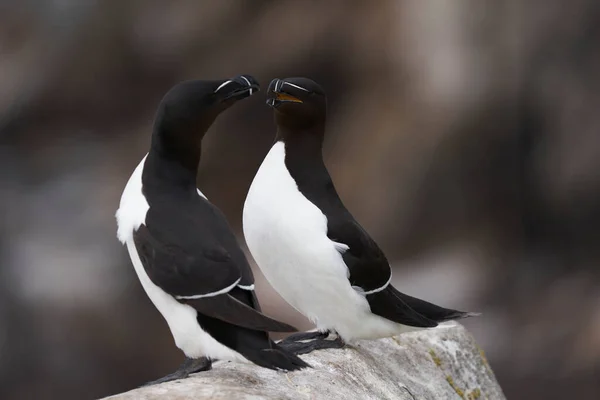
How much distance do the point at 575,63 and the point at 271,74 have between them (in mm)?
3982

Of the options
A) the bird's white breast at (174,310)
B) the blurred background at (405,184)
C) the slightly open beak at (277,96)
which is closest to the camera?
the bird's white breast at (174,310)

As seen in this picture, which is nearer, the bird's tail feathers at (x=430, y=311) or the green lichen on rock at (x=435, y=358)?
the bird's tail feathers at (x=430, y=311)

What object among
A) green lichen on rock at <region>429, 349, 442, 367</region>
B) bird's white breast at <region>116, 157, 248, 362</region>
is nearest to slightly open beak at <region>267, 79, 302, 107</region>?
bird's white breast at <region>116, 157, 248, 362</region>

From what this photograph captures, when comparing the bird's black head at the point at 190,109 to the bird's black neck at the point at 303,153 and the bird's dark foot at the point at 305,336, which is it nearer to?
the bird's black neck at the point at 303,153

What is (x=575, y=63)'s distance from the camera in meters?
11.4

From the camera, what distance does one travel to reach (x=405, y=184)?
11945mm

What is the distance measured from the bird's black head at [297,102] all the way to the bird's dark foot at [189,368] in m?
1.16

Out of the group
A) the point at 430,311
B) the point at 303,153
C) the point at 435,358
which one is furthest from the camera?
the point at 435,358

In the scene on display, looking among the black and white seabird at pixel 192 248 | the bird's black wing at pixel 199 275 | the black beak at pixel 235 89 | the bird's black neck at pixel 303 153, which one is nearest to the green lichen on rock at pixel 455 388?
the bird's black neck at pixel 303 153

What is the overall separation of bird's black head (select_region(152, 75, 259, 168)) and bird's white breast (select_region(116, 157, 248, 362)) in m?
0.22

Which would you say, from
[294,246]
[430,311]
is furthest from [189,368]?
[430,311]

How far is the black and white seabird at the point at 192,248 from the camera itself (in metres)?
3.68

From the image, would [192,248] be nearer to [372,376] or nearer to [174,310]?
[174,310]

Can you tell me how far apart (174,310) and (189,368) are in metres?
0.30
